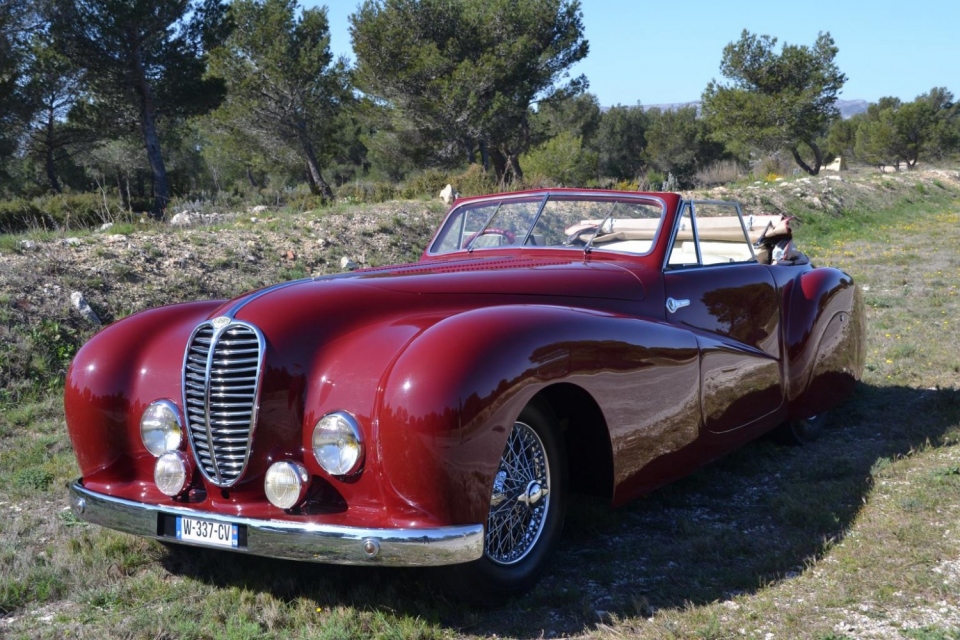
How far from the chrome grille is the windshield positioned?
6.40 feet

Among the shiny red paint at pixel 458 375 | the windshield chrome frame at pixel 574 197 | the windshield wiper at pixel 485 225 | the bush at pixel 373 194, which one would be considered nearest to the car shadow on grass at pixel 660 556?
the shiny red paint at pixel 458 375

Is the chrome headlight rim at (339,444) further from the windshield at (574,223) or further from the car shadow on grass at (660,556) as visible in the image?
the windshield at (574,223)

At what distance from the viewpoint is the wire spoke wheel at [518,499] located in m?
3.07

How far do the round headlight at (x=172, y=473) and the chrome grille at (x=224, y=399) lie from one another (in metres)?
0.06

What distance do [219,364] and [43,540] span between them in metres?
1.69

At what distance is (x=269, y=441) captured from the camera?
3.00 m

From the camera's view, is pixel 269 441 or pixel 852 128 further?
pixel 852 128

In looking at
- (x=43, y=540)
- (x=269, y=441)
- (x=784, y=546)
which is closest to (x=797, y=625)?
(x=784, y=546)

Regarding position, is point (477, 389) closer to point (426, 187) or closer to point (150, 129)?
point (426, 187)

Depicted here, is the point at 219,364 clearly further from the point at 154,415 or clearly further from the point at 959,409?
the point at 959,409

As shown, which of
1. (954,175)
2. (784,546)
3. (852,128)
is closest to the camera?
(784,546)

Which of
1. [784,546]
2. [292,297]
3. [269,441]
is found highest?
[292,297]

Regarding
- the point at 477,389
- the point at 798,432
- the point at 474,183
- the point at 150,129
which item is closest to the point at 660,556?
the point at 477,389

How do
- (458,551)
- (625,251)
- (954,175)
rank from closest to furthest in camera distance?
(458,551) → (625,251) → (954,175)
